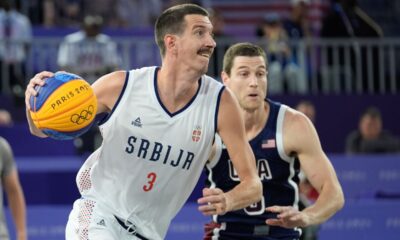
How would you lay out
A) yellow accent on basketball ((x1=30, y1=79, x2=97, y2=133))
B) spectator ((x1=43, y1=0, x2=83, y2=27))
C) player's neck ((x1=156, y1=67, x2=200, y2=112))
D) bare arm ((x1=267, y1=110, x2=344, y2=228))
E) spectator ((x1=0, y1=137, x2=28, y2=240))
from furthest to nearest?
spectator ((x1=43, y1=0, x2=83, y2=27)) < spectator ((x1=0, y1=137, x2=28, y2=240)) < bare arm ((x1=267, y1=110, x2=344, y2=228)) < player's neck ((x1=156, y1=67, x2=200, y2=112)) < yellow accent on basketball ((x1=30, y1=79, x2=97, y2=133))

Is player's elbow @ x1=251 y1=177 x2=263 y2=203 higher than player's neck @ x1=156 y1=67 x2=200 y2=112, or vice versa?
player's neck @ x1=156 y1=67 x2=200 y2=112

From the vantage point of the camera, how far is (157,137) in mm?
6863

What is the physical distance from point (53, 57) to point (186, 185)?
819 centimetres

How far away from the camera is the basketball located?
6.44 m

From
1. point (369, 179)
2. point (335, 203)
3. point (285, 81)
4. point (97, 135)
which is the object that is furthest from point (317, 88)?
point (335, 203)

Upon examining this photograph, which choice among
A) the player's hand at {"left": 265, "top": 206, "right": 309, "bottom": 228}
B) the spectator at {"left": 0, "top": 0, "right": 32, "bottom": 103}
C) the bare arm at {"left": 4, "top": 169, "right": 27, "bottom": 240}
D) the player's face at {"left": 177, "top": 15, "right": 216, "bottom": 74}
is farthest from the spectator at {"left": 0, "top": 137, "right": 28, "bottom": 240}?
the spectator at {"left": 0, "top": 0, "right": 32, "bottom": 103}

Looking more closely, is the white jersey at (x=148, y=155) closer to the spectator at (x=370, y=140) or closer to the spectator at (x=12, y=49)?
the spectator at (x=370, y=140)

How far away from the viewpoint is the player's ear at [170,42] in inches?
273

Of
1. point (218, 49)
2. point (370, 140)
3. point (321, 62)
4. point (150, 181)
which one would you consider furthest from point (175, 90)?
point (321, 62)

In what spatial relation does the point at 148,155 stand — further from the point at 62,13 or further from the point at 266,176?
the point at 62,13

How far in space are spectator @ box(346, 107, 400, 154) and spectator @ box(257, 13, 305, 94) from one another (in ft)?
4.26

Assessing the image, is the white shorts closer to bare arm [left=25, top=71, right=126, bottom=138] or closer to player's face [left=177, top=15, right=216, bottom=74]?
bare arm [left=25, top=71, right=126, bottom=138]

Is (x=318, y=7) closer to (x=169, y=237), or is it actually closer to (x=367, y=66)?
(x=367, y=66)

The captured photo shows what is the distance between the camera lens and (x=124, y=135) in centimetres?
687
